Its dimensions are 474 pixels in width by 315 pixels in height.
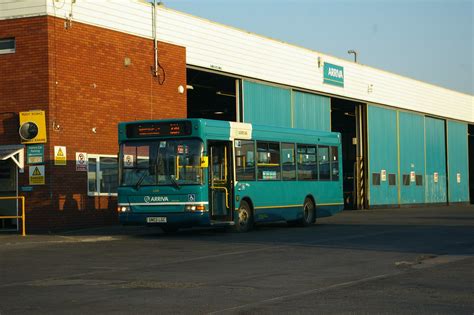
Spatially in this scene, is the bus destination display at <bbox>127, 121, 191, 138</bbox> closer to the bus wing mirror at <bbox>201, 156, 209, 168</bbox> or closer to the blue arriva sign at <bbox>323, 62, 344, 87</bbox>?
the bus wing mirror at <bbox>201, 156, 209, 168</bbox>

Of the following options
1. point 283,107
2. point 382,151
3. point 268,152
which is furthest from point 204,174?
point 382,151

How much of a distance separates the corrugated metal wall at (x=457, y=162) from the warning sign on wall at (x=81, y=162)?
36033 mm

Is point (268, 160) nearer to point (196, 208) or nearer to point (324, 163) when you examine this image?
point (324, 163)

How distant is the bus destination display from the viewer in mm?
21797

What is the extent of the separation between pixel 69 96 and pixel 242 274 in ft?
48.2

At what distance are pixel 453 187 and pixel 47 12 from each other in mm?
38867

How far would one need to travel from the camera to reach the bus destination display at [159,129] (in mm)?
21797

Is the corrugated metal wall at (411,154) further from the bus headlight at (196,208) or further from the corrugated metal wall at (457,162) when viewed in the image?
the bus headlight at (196,208)

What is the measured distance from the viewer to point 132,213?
21.9 meters

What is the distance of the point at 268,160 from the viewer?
81.1 ft

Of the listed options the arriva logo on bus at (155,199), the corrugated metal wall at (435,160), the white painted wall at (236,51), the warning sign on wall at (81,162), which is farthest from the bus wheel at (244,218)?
the corrugated metal wall at (435,160)

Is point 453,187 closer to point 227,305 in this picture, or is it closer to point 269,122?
point 269,122

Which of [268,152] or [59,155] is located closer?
[268,152]

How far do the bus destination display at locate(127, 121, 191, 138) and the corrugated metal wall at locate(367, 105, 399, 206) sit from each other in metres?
25.8
